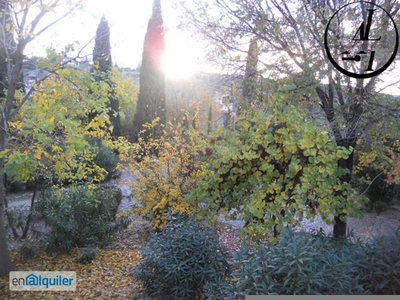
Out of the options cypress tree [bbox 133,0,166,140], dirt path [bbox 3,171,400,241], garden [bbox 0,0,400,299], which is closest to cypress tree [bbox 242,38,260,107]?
garden [bbox 0,0,400,299]

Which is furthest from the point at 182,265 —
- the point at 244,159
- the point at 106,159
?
the point at 106,159

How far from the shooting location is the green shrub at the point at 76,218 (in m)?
4.46

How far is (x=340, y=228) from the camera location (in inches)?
149

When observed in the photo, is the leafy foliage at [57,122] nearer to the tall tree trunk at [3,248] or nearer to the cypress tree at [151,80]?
the tall tree trunk at [3,248]

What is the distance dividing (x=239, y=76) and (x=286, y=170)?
60.8 inches

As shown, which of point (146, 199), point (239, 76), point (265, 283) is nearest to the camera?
point (265, 283)

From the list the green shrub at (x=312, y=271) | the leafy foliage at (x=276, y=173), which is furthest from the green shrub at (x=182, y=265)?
the green shrub at (x=312, y=271)

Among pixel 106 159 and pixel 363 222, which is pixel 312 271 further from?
pixel 106 159

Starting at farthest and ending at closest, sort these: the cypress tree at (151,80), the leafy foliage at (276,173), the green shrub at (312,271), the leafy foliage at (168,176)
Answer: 1. the cypress tree at (151,80)
2. the leafy foliage at (168,176)
3. the leafy foliage at (276,173)
4. the green shrub at (312,271)

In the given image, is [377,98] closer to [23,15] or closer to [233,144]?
[233,144]

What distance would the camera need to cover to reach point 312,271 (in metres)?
1.89

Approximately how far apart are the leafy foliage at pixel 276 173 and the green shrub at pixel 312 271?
2.44 feet

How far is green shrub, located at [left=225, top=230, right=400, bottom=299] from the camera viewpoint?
74.4 inches

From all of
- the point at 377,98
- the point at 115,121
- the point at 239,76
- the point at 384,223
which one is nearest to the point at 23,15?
the point at 239,76
